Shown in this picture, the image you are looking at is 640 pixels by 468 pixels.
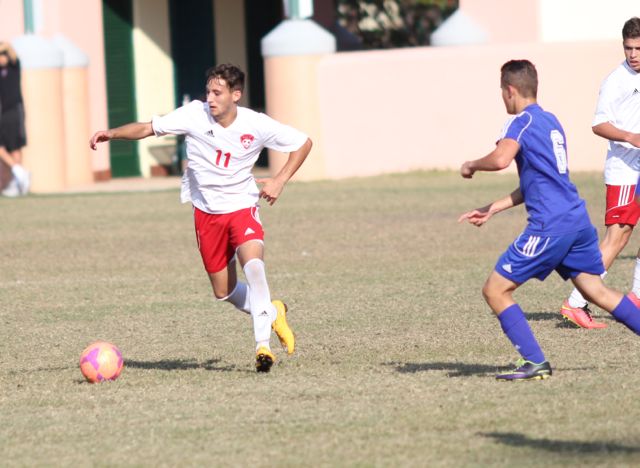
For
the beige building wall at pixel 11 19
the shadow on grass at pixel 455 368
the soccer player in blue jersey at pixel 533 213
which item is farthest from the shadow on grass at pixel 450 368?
the beige building wall at pixel 11 19

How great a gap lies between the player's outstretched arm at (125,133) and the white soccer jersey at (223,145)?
6 cm

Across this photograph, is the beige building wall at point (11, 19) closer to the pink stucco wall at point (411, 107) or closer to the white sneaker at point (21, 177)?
the white sneaker at point (21, 177)

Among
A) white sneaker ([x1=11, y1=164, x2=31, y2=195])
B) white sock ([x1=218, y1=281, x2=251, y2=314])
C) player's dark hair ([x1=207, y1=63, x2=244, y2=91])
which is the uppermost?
player's dark hair ([x1=207, y1=63, x2=244, y2=91])

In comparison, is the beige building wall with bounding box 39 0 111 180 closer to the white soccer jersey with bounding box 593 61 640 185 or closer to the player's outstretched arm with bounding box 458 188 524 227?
the white soccer jersey with bounding box 593 61 640 185

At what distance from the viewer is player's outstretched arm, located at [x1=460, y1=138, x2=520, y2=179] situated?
7.33 m

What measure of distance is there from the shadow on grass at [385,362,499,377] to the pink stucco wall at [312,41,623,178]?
14.3m

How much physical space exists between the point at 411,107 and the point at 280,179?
14342 millimetres

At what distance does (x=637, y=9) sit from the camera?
22625mm

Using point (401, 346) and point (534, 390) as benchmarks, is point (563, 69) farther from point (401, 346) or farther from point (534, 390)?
point (534, 390)

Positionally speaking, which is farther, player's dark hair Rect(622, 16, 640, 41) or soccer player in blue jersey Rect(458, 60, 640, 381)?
player's dark hair Rect(622, 16, 640, 41)

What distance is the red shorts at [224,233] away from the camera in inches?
338

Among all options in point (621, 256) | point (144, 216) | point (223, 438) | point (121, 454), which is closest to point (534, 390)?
point (223, 438)

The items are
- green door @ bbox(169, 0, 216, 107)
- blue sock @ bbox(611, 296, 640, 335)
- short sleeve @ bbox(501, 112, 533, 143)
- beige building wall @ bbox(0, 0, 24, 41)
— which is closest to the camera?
short sleeve @ bbox(501, 112, 533, 143)

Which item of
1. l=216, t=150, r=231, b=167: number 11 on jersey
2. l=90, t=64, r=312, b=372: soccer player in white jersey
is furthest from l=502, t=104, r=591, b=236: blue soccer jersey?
l=216, t=150, r=231, b=167: number 11 on jersey
